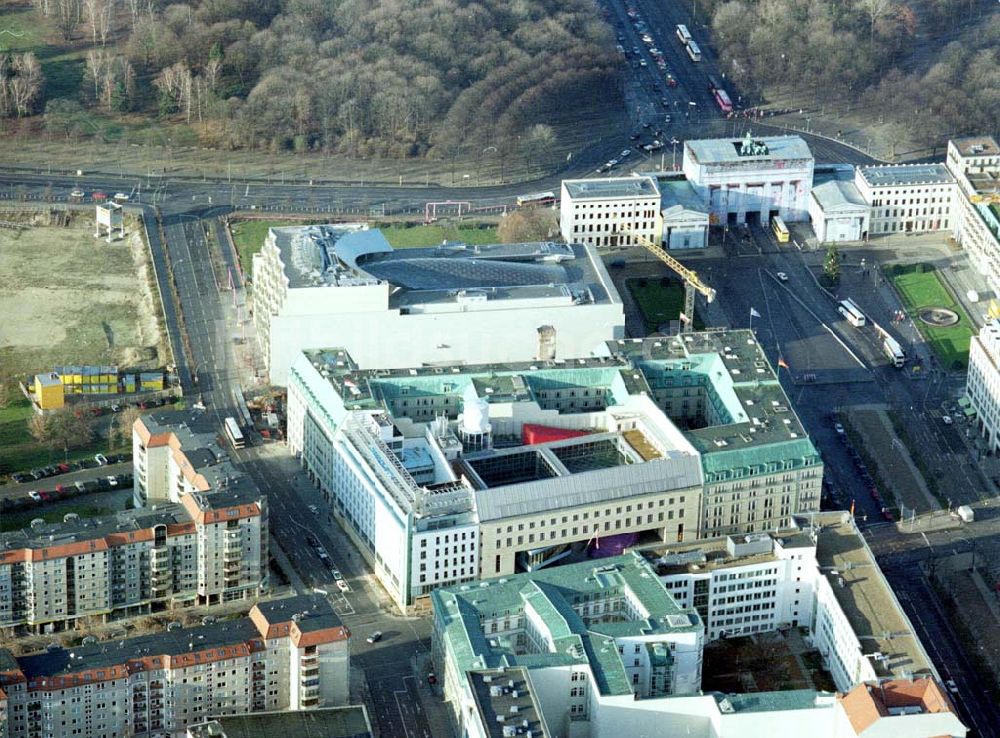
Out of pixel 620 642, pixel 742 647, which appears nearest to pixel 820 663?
pixel 742 647

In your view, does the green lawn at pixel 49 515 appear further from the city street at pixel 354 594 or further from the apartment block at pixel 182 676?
the apartment block at pixel 182 676

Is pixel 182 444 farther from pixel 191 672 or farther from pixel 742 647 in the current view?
pixel 742 647

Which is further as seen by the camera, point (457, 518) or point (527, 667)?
point (457, 518)

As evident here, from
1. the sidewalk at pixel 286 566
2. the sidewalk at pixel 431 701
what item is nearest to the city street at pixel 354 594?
the sidewalk at pixel 286 566

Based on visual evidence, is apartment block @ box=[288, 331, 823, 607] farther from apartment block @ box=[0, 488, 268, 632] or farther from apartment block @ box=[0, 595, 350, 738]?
apartment block @ box=[0, 595, 350, 738]

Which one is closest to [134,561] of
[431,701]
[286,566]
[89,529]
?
[89,529]

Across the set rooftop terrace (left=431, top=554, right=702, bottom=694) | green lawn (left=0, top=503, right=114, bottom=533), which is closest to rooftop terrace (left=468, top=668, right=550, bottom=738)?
rooftop terrace (left=431, top=554, right=702, bottom=694)

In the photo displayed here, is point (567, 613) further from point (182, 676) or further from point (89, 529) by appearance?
point (89, 529)
